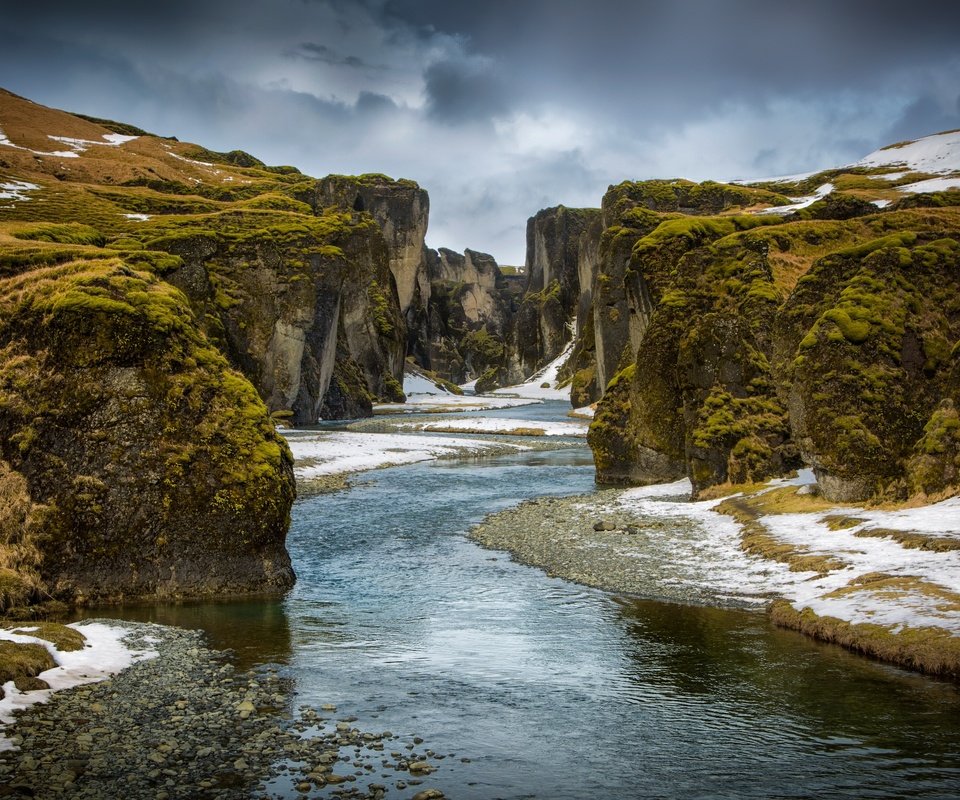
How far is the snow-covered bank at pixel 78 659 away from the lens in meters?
12.8

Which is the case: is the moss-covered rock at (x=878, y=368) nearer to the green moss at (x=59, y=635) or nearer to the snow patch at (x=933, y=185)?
the green moss at (x=59, y=635)

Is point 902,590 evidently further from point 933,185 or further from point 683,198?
point 933,185

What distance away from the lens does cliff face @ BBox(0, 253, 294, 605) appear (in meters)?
20.3

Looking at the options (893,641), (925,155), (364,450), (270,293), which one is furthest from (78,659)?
(925,155)

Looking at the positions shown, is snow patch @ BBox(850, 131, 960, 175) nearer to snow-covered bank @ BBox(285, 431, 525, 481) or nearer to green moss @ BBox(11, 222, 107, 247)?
snow-covered bank @ BBox(285, 431, 525, 481)

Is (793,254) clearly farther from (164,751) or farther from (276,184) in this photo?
(276,184)

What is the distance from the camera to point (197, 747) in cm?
1155

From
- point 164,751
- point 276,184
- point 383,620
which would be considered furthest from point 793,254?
point 276,184

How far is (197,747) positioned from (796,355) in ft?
81.1

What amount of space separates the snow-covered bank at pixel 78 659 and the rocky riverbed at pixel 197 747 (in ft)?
0.89

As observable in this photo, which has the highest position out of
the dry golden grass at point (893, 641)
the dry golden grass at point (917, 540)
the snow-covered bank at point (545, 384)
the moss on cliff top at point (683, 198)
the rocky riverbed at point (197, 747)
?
the moss on cliff top at point (683, 198)

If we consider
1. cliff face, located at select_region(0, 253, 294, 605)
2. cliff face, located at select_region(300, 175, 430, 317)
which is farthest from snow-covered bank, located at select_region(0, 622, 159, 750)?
cliff face, located at select_region(300, 175, 430, 317)

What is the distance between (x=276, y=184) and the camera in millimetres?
143250

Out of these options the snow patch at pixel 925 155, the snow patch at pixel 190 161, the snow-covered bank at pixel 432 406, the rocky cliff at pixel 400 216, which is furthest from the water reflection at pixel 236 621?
the rocky cliff at pixel 400 216
